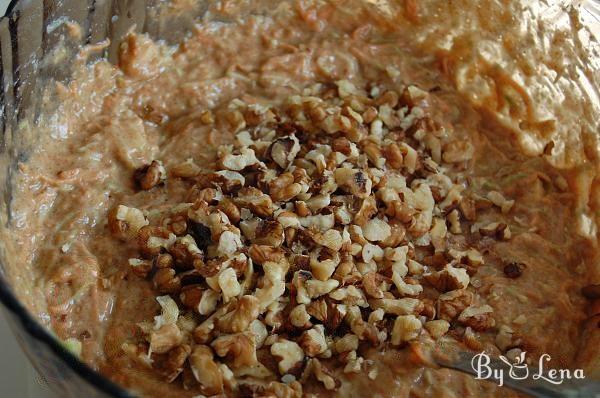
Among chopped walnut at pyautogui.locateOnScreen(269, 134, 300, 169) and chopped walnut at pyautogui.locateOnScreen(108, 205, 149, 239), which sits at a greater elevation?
chopped walnut at pyautogui.locateOnScreen(269, 134, 300, 169)

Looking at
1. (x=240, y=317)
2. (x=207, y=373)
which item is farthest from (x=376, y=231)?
(x=207, y=373)

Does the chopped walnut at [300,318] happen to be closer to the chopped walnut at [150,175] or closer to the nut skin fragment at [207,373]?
the nut skin fragment at [207,373]

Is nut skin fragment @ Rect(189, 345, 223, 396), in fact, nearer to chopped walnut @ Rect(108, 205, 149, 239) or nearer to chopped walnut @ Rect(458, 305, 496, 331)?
chopped walnut @ Rect(108, 205, 149, 239)

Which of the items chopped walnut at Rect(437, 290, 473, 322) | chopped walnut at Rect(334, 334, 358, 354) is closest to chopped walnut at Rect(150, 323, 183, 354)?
chopped walnut at Rect(334, 334, 358, 354)

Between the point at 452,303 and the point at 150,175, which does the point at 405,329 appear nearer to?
the point at 452,303

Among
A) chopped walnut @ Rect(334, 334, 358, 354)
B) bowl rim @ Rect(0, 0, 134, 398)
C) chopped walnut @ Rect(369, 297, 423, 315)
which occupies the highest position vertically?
bowl rim @ Rect(0, 0, 134, 398)

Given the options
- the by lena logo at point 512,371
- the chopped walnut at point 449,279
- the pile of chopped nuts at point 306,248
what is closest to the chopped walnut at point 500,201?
the pile of chopped nuts at point 306,248

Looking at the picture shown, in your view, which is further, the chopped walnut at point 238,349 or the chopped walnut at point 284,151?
the chopped walnut at point 284,151
